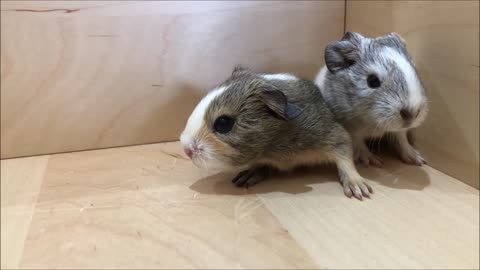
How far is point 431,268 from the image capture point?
79 centimetres

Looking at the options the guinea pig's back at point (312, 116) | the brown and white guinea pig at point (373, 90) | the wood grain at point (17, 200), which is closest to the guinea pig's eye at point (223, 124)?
the guinea pig's back at point (312, 116)

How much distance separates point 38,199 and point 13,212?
2.6 inches

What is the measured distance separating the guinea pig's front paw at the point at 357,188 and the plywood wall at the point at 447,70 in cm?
22

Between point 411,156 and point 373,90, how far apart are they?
23 centimetres

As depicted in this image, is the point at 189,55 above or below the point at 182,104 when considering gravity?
above

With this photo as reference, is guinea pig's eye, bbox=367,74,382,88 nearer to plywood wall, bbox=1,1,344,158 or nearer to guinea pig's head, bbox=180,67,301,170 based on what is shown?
guinea pig's head, bbox=180,67,301,170

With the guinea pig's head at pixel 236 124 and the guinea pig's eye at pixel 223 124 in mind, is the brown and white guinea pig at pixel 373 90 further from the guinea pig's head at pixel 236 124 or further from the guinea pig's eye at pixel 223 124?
the guinea pig's eye at pixel 223 124

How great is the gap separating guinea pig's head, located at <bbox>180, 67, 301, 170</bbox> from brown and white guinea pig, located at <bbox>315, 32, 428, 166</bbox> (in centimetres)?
16

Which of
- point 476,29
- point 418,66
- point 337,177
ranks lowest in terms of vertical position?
point 337,177

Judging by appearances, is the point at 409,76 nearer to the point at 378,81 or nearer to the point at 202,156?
the point at 378,81

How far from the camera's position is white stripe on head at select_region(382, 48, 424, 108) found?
1044 millimetres

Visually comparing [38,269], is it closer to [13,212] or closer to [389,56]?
[13,212]

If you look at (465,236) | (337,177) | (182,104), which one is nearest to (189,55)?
(182,104)

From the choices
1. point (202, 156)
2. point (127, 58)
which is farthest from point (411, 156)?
point (127, 58)
